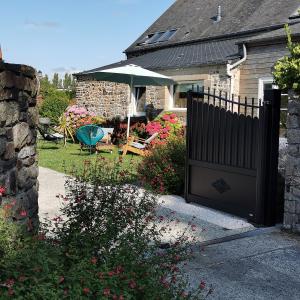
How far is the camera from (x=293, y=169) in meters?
6.07

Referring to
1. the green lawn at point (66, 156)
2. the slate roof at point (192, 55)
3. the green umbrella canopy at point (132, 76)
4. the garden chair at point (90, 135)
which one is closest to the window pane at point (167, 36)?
the slate roof at point (192, 55)

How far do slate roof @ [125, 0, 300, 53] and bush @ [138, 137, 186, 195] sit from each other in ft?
33.2

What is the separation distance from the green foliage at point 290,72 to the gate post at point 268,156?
0.25 meters

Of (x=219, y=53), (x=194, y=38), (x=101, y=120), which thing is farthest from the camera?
(x=194, y=38)

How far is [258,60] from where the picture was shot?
Answer: 15.5 m

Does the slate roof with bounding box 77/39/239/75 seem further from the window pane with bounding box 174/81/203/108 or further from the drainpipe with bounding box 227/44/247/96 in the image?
the window pane with bounding box 174/81/203/108

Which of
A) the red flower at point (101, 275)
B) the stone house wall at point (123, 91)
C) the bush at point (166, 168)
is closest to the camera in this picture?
the red flower at point (101, 275)

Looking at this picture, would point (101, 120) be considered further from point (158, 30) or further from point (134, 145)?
point (158, 30)

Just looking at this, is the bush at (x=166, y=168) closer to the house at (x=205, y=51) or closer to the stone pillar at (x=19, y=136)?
the stone pillar at (x=19, y=136)

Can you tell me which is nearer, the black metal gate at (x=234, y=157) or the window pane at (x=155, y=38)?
the black metal gate at (x=234, y=157)

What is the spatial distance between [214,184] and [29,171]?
3.61 metres

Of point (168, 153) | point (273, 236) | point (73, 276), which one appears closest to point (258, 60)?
point (168, 153)

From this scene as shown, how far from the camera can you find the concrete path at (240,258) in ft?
13.8

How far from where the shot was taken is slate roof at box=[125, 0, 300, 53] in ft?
58.6
